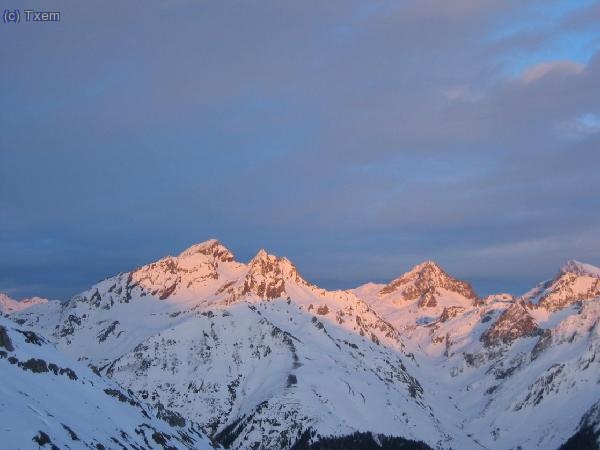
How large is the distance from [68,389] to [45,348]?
1408 cm

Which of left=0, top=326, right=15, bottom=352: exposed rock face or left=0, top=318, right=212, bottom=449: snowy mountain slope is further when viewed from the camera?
left=0, top=326, right=15, bottom=352: exposed rock face

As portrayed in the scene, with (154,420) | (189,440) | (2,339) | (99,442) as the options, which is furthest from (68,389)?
A: (189,440)

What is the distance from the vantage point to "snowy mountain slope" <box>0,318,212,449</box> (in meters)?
88.6

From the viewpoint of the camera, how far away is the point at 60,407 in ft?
352

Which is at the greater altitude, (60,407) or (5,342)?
(5,342)

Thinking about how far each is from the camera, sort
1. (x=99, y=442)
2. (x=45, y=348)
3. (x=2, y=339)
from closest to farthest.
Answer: (x=99, y=442) → (x=2, y=339) → (x=45, y=348)

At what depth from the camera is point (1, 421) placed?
8500cm

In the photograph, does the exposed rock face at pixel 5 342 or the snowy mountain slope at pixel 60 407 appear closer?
the snowy mountain slope at pixel 60 407

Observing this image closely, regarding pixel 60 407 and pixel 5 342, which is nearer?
pixel 60 407

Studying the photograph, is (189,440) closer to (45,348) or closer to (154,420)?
(154,420)

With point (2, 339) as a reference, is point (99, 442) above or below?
below

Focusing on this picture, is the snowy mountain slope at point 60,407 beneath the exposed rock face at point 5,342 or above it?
beneath

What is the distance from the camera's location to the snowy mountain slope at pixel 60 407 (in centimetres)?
8856

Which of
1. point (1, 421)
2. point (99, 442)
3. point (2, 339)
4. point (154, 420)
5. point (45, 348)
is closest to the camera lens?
point (1, 421)
